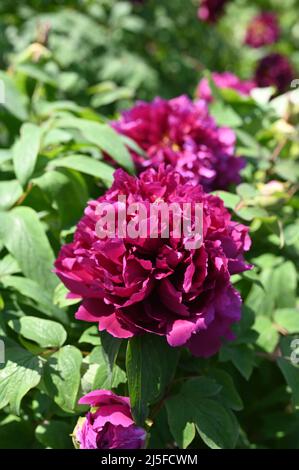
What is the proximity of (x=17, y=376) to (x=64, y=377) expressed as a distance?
0.07 m

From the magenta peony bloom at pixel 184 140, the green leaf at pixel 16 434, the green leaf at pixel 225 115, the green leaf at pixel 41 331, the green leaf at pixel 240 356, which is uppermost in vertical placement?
the magenta peony bloom at pixel 184 140

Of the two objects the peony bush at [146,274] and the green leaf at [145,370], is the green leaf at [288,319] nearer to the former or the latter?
the peony bush at [146,274]

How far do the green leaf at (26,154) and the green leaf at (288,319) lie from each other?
1.87 ft

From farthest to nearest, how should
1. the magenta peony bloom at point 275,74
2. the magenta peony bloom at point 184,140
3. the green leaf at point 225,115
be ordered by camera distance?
the magenta peony bloom at point 275,74
the green leaf at point 225,115
the magenta peony bloom at point 184,140

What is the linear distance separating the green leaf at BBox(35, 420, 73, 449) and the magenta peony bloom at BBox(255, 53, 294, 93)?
5.42ft

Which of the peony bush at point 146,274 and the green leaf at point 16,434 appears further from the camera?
the green leaf at point 16,434

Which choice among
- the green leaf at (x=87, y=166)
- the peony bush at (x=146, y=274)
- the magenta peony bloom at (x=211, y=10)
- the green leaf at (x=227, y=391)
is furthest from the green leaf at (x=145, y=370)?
the magenta peony bloom at (x=211, y=10)

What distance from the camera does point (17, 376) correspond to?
97cm

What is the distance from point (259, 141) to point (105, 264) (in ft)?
2.80

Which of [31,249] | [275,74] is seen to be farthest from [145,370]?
[275,74]

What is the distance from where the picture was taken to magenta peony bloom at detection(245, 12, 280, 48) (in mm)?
3389

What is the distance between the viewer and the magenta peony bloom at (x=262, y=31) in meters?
3.39

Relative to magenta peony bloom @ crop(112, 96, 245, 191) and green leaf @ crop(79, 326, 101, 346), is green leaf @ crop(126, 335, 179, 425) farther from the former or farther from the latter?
magenta peony bloom @ crop(112, 96, 245, 191)

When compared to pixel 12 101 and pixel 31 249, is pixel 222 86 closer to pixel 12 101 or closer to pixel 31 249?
pixel 12 101
